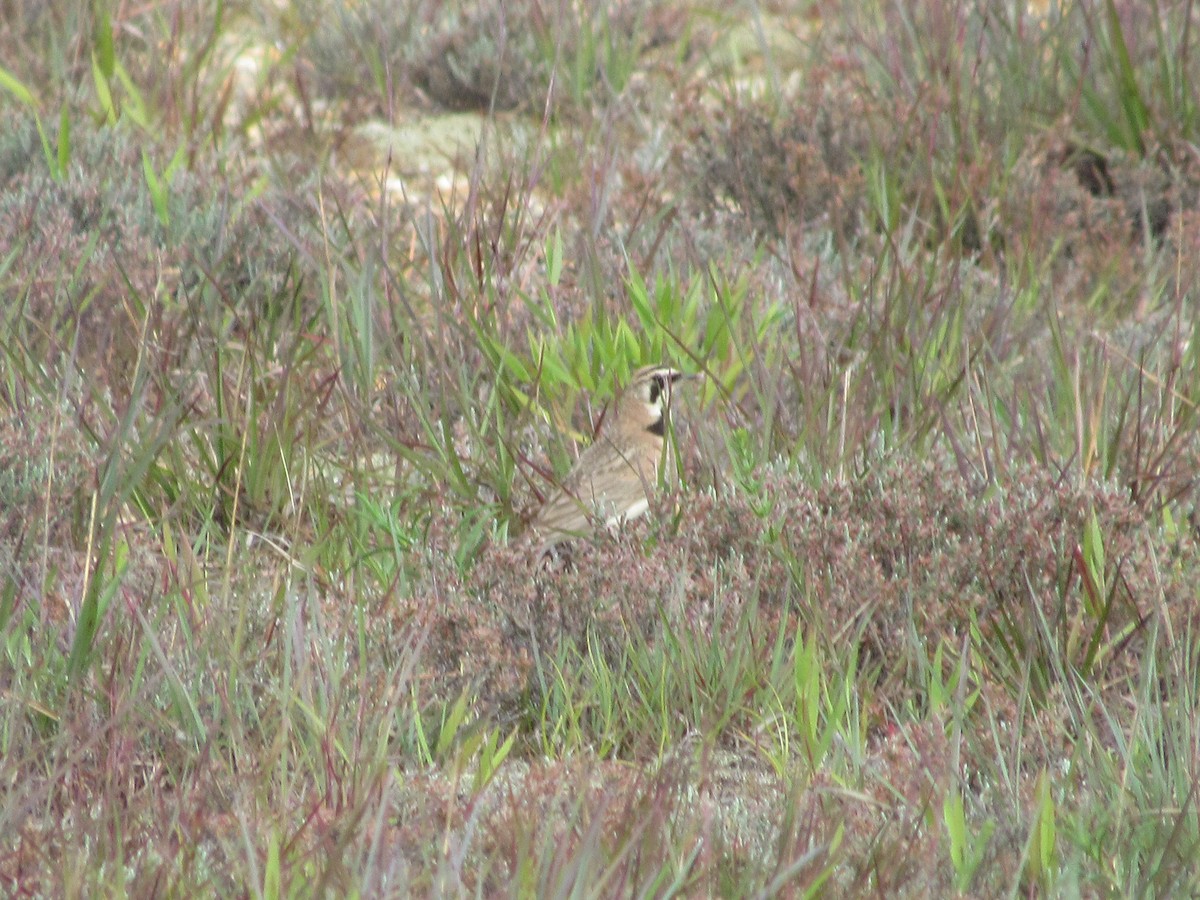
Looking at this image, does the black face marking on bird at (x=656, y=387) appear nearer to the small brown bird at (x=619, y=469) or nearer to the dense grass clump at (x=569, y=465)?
the small brown bird at (x=619, y=469)

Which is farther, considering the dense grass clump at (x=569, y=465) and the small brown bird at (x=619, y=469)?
the small brown bird at (x=619, y=469)

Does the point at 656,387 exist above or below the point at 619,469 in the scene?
above

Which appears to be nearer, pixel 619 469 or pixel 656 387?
pixel 619 469

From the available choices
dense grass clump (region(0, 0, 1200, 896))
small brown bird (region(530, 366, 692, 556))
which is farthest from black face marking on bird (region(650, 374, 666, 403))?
dense grass clump (region(0, 0, 1200, 896))

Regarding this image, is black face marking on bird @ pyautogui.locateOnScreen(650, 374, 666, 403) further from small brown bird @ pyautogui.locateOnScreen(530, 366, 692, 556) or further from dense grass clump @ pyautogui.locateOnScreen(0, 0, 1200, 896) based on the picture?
dense grass clump @ pyautogui.locateOnScreen(0, 0, 1200, 896)

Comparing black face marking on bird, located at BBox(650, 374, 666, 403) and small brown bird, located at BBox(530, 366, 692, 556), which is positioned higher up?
black face marking on bird, located at BBox(650, 374, 666, 403)

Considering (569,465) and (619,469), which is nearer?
(619,469)

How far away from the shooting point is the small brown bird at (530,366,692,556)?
3924 millimetres

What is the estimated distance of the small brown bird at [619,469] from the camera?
3.92 meters

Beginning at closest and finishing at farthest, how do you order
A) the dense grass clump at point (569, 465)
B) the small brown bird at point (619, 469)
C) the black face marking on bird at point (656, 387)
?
the dense grass clump at point (569, 465)
the small brown bird at point (619, 469)
the black face marking on bird at point (656, 387)

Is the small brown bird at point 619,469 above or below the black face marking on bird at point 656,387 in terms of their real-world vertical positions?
below

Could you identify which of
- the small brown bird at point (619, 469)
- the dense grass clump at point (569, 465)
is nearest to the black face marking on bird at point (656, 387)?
the small brown bird at point (619, 469)

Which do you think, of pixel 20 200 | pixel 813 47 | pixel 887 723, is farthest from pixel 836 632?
pixel 813 47

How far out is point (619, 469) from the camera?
13.6 feet
